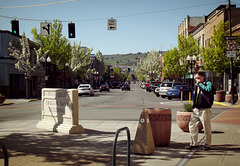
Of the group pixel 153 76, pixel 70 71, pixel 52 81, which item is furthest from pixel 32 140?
pixel 153 76

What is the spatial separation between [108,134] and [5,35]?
33.2 metres

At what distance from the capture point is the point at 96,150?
28.7 ft

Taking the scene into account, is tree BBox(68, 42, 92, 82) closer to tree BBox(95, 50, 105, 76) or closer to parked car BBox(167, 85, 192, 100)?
parked car BBox(167, 85, 192, 100)

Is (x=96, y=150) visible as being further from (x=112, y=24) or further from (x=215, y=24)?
(x=215, y=24)

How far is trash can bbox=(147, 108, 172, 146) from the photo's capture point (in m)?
9.06

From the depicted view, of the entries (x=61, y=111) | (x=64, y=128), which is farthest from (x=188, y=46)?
(x=64, y=128)

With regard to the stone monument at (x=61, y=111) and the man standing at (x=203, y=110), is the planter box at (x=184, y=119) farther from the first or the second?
the stone monument at (x=61, y=111)

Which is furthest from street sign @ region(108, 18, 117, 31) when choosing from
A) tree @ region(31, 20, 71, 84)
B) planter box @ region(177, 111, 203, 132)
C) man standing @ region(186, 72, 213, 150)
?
tree @ region(31, 20, 71, 84)

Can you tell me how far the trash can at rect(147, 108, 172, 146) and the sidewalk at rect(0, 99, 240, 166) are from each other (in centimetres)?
27

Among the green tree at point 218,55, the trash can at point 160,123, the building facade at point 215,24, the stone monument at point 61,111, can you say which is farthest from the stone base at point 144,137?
the building facade at point 215,24

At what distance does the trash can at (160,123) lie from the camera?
9.06 metres

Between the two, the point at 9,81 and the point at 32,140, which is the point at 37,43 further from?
the point at 32,140

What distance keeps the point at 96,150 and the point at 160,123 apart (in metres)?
1.89

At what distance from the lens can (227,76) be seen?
40.3 m
